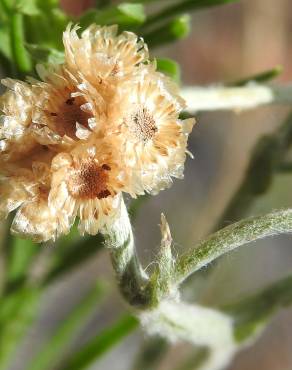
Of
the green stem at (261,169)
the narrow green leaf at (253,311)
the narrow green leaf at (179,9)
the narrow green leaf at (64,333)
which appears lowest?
the narrow green leaf at (64,333)

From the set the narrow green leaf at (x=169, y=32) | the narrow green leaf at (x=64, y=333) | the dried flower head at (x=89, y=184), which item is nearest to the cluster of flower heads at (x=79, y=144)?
the dried flower head at (x=89, y=184)

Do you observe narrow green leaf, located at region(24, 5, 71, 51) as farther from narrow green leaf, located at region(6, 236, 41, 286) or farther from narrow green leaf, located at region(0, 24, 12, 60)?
narrow green leaf, located at region(6, 236, 41, 286)

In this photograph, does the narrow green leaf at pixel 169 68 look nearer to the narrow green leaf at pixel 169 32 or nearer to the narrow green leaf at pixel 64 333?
the narrow green leaf at pixel 169 32

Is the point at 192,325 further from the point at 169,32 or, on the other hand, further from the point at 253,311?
the point at 169,32

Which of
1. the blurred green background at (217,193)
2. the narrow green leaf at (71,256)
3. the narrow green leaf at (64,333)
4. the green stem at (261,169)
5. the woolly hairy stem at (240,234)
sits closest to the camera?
the woolly hairy stem at (240,234)

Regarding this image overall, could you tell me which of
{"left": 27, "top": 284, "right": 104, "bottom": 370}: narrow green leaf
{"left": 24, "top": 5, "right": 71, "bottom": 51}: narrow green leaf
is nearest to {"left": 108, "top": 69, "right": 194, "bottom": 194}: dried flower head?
{"left": 24, "top": 5, "right": 71, "bottom": 51}: narrow green leaf

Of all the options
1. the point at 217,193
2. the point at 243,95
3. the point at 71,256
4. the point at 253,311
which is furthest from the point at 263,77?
the point at 217,193
